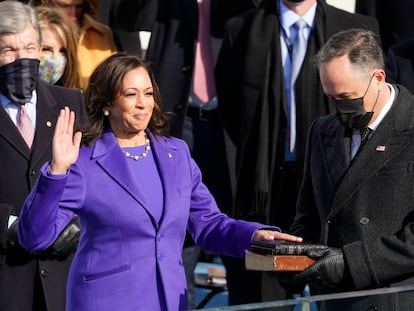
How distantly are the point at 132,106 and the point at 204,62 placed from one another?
1.96 metres

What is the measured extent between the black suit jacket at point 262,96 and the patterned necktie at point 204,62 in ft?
0.61

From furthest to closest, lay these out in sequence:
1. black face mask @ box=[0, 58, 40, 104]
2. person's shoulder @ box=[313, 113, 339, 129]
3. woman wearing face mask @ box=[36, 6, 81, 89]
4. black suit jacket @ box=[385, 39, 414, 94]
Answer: black suit jacket @ box=[385, 39, 414, 94], woman wearing face mask @ box=[36, 6, 81, 89], black face mask @ box=[0, 58, 40, 104], person's shoulder @ box=[313, 113, 339, 129]

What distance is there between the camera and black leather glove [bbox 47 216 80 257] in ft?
16.2

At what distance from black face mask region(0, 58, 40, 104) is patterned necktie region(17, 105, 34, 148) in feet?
0.18

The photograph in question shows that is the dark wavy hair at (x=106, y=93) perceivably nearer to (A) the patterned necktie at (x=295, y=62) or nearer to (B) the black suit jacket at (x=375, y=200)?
(B) the black suit jacket at (x=375, y=200)

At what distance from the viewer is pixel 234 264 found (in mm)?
6309

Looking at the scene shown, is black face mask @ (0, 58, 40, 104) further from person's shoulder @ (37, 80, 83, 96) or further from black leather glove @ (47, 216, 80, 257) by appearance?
black leather glove @ (47, 216, 80, 257)

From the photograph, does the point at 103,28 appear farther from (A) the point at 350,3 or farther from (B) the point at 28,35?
(A) the point at 350,3

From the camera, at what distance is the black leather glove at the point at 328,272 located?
443cm

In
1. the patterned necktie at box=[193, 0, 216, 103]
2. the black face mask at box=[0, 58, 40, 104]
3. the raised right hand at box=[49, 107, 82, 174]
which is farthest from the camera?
the patterned necktie at box=[193, 0, 216, 103]

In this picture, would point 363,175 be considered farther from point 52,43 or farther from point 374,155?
point 52,43

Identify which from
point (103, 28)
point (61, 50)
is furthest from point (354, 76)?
point (103, 28)

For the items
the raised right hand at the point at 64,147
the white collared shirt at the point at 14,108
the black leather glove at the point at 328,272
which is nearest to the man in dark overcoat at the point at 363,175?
the black leather glove at the point at 328,272

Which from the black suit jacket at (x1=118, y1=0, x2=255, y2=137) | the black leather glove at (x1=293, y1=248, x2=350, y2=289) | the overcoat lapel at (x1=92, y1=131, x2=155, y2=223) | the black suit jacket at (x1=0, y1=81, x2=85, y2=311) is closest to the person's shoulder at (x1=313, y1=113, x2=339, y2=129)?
the black leather glove at (x1=293, y1=248, x2=350, y2=289)
